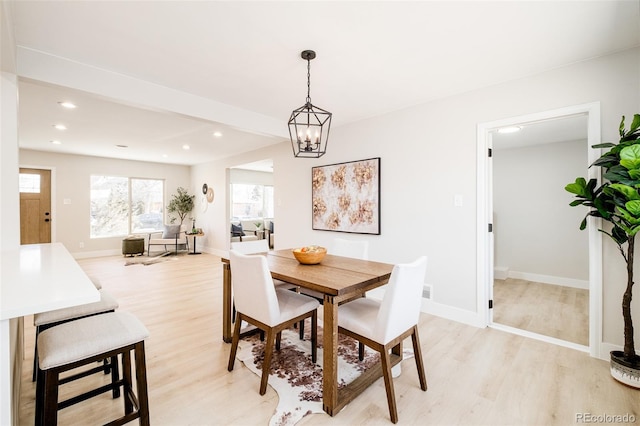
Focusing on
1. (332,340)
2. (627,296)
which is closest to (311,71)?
(332,340)

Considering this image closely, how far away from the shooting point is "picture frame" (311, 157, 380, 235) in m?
3.77

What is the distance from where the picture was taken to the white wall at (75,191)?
21.1 feet

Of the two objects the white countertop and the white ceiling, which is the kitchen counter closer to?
the white countertop

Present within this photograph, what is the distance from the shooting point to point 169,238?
735cm

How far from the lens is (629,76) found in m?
2.22

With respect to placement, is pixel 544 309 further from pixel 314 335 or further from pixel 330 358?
pixel 330 358

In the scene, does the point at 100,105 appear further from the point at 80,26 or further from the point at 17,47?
the point at 80,26

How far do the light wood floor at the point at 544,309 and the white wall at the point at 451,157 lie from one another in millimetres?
500

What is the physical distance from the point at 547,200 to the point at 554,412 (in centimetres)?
393

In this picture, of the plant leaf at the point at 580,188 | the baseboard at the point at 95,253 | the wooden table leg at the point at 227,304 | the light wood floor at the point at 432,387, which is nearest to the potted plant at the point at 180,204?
the baseboard at the point at 95,253

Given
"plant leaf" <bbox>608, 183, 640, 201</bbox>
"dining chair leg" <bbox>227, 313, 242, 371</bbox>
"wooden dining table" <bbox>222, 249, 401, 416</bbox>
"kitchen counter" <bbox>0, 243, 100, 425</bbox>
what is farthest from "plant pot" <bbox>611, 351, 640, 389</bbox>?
"kitchen counter" <bbox>0, 243, 100, 425</bbox>

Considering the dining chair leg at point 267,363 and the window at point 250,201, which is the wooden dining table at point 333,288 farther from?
the window at point 250,201

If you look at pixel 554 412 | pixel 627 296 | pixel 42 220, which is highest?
pixel 42 220

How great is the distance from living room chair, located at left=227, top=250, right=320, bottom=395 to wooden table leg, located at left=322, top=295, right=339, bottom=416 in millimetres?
379
